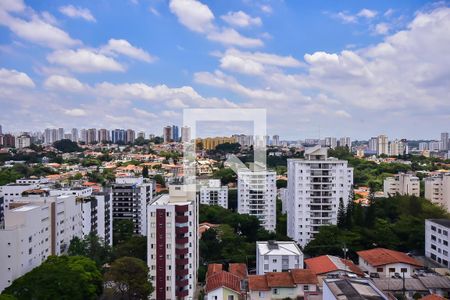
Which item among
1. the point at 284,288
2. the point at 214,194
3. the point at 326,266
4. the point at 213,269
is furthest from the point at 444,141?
the point at 284,288

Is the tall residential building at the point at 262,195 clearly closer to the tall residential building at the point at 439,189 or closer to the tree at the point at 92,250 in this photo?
the tree at the point at 92,250

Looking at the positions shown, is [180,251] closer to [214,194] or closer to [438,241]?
[438,241]

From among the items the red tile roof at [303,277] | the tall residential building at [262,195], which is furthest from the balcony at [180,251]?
the tall residential building at [262,195]

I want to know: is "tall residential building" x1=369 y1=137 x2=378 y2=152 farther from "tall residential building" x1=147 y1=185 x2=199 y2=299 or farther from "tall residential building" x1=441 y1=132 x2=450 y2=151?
"tall residential building" x1=147 y1=185 x2=199 y2=299

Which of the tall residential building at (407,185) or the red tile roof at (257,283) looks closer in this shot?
the red tile roof at (257,283)

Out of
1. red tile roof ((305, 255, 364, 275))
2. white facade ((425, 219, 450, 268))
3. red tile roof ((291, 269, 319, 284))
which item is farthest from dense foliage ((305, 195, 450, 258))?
red tile roof ((291, 269, 319, 284))
